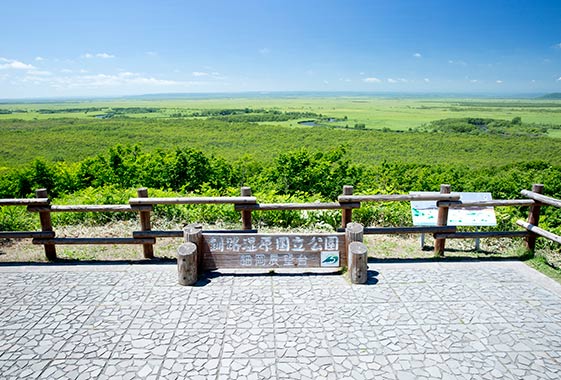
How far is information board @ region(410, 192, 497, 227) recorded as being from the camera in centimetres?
590

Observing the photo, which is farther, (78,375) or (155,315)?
(155,315)

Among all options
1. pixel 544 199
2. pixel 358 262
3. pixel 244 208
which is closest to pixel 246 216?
pixel 244 208

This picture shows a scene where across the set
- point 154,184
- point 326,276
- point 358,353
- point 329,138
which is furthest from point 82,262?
point 329,138

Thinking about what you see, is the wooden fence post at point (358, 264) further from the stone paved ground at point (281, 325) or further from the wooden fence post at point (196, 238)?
the wooden fence post at point (196, 238)

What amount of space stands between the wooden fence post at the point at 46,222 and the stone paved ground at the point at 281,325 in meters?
0.51

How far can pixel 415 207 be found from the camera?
6082mm

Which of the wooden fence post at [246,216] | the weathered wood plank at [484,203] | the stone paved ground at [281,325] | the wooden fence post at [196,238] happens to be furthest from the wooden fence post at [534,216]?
the wooden fence post at [196,238]

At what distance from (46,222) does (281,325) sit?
390 cm

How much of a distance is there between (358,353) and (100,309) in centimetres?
281

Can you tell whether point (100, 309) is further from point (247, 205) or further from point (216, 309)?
point (247, 205)

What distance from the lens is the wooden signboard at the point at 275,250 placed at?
5230mm

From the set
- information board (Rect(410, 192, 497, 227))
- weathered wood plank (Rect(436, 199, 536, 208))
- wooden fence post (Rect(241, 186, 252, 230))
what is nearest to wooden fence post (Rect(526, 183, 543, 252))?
weathered wood plank (Rect(436, 199, 536, 208))

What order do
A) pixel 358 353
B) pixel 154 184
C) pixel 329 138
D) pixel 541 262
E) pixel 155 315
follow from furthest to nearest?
pixel 329 138
pixel 154 184
pixel 541 262
pixel 155 315
pixel 358 353

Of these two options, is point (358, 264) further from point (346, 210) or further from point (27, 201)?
point (27, 201)
